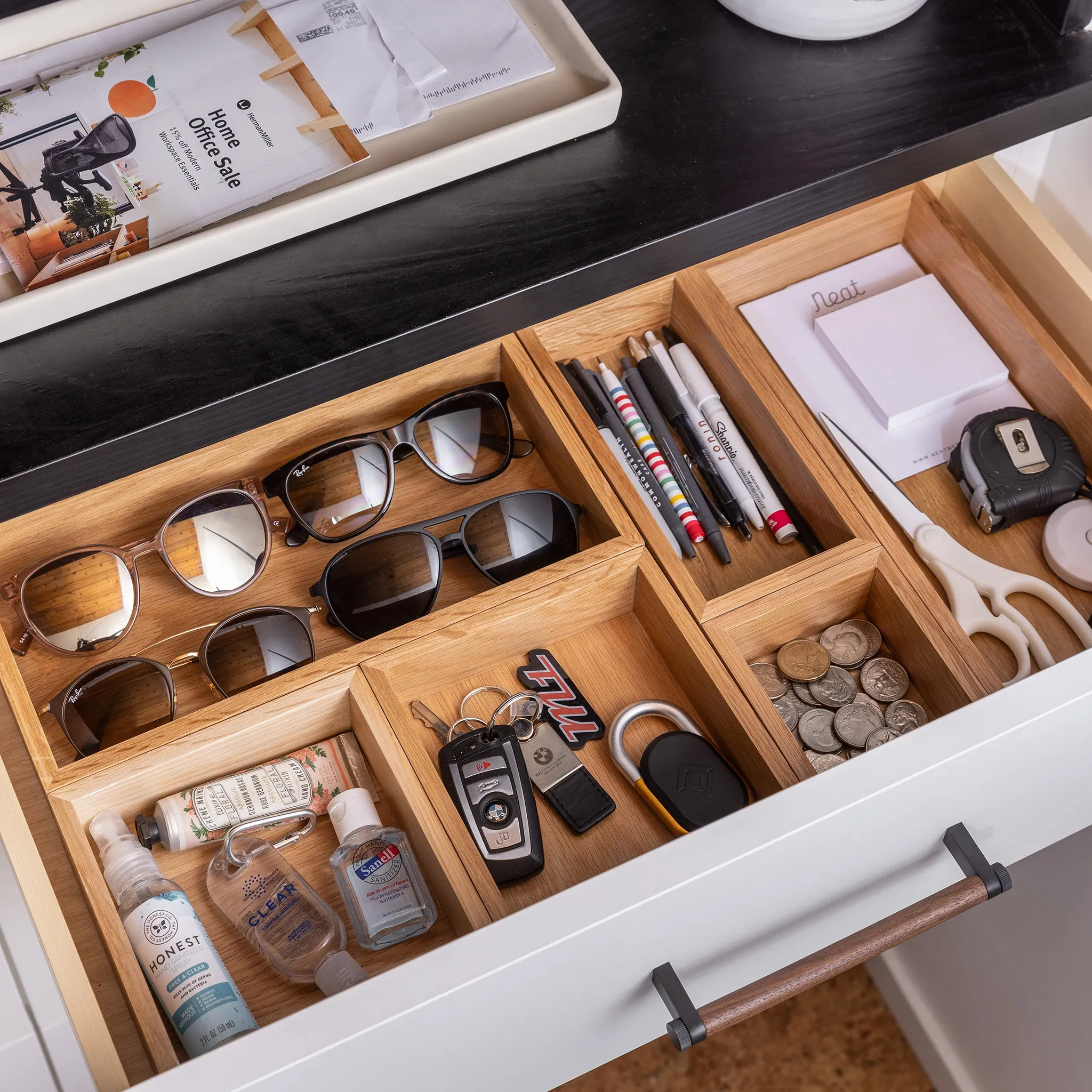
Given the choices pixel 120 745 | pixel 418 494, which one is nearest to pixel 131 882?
pixel 120 745

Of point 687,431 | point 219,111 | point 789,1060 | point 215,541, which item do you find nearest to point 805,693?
point 687,431

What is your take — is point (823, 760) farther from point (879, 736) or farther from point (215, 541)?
point (215, 541)

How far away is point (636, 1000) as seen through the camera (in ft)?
2.52

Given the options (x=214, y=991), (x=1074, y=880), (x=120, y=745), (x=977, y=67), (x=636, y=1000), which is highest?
(x=977, y=67)

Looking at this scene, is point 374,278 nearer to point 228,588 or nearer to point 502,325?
point 502,325

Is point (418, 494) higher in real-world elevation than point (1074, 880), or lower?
higher

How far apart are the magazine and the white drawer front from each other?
0.46 meters

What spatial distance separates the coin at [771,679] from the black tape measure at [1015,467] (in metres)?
0.21

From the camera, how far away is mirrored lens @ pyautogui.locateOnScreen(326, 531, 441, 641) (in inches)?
35.0

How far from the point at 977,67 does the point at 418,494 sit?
54 cm

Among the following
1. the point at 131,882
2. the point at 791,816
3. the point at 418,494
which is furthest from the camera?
the point at 418,494

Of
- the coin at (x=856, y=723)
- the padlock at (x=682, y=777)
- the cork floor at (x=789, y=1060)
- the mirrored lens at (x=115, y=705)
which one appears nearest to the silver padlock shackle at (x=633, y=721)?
the padlock at (x=682, y=777)

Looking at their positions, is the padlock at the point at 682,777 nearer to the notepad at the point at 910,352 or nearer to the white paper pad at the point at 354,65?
the notepad at the point at 910,352

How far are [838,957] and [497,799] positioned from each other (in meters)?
0.25
